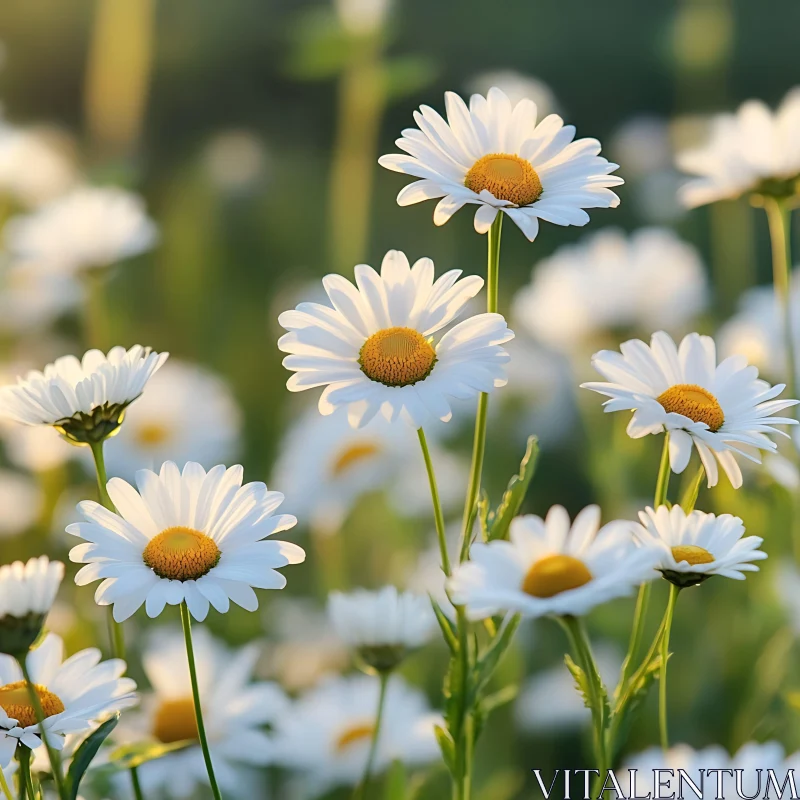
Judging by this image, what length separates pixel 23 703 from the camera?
1.49 feet

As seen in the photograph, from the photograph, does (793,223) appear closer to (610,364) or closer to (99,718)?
(610,364)

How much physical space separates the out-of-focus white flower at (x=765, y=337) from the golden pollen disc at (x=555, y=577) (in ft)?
1.99

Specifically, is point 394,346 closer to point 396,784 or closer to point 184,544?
point 184,544

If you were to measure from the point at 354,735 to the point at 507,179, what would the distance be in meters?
0.46

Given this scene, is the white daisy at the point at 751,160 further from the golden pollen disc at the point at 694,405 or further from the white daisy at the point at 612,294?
the white daisy at the point at 612,294

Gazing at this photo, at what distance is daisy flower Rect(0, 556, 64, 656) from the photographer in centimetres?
42

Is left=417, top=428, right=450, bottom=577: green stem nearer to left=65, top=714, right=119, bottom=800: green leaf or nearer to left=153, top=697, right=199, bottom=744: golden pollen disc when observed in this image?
left=65, top=714, right=119, bottom=800: green leaf

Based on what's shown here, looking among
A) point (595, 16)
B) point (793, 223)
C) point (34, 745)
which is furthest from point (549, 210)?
point (595, 16)

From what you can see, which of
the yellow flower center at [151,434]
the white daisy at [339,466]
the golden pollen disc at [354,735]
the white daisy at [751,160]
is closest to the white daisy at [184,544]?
the golden pollen disc at [354,735]

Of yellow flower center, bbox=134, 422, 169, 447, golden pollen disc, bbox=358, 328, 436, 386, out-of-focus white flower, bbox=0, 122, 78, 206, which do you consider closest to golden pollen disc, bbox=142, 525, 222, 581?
golden pollen disc, bbox=358, 328, 436, 386

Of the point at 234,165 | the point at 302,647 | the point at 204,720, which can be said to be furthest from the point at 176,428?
the point at 234,165

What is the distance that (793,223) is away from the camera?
2215 millimetres

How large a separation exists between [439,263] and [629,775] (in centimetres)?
154

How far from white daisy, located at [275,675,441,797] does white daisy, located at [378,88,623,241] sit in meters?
0.39
